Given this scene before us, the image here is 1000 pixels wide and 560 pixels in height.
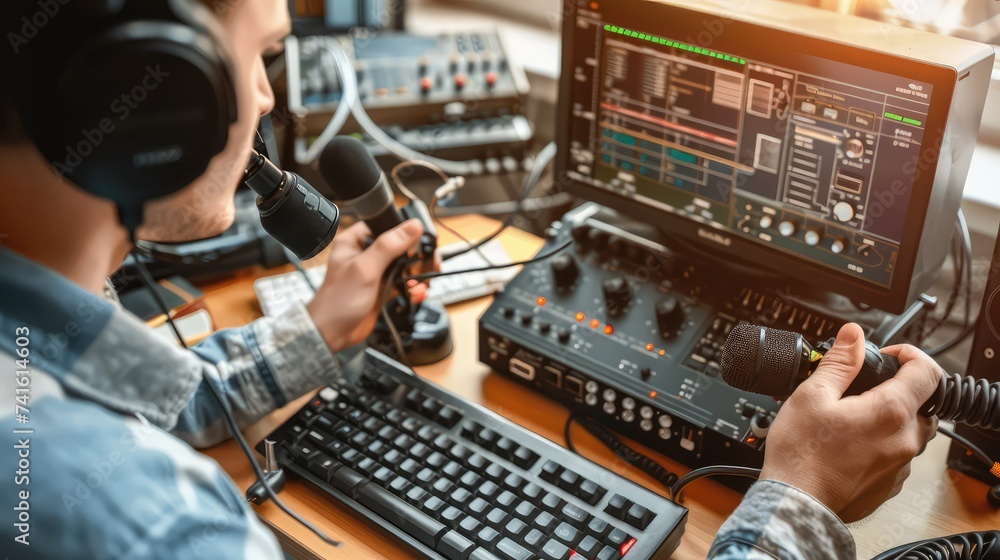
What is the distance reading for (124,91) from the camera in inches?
22.7

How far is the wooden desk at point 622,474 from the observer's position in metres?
0.97

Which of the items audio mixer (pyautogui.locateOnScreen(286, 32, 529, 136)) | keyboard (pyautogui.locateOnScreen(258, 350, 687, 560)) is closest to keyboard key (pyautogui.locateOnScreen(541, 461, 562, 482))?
keyboard (pyautogui.locateOnScreen(258, 350, 687, 560))

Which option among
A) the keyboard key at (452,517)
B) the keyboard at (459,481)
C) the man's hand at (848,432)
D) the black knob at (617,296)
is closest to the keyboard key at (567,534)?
the keyboard at (459,481)

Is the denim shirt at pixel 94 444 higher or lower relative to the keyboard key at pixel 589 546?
higher

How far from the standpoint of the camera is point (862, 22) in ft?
3.42

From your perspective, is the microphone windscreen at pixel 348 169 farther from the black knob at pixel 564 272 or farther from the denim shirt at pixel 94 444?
the denim shirt at pixel 94 444

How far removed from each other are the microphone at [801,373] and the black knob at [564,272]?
0.37m

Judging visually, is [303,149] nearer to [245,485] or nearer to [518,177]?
[518,177]

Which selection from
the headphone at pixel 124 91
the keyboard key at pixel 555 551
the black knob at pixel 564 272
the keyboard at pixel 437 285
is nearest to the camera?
the headphone at pixel 124 91

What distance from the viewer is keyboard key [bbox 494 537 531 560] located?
90 cm

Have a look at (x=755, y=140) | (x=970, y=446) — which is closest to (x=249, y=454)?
(x=755, y=140)

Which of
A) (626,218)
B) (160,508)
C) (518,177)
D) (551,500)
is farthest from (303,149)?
(160,508)

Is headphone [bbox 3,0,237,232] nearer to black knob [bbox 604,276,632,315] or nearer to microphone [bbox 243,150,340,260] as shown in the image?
microphone [bbox 243,150,340,260]

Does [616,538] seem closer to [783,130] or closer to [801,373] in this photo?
[801,373]
